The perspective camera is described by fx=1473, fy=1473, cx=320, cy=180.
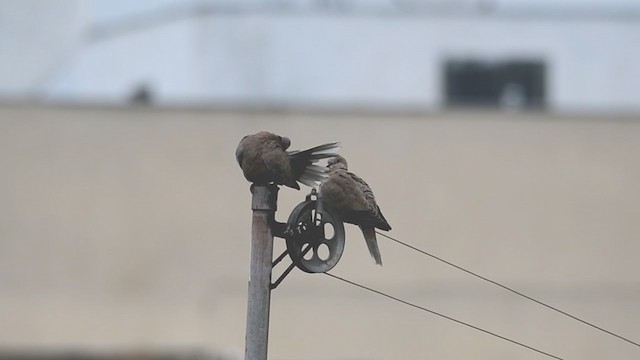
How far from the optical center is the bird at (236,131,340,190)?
4879 millimetres

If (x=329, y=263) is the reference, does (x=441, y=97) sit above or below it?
above

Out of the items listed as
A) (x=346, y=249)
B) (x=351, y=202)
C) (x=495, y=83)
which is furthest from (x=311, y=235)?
(x=495, y=83)

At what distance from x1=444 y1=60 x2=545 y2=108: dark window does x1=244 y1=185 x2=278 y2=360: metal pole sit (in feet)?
55.2

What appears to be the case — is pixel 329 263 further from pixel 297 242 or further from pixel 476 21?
pixel 476 21

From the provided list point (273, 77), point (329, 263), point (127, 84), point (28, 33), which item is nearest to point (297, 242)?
point (329, 263)

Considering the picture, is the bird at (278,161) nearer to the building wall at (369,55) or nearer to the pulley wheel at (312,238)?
the pulley wheel at (312,238)

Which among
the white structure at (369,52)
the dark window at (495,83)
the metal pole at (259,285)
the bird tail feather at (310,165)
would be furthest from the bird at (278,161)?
the dark window at (495,83)

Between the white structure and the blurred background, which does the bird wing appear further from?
the white structure

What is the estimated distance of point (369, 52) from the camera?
2112 centimetres

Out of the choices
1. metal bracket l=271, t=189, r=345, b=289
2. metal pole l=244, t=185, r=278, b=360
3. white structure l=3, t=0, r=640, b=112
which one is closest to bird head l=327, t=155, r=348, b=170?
metal bracket l=271, t=189, r=345, b=289

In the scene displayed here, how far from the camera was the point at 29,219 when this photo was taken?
1638 cm

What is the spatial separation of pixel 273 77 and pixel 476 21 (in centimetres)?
307

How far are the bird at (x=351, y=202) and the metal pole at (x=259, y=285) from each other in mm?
203

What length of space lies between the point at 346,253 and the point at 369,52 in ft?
19.0
